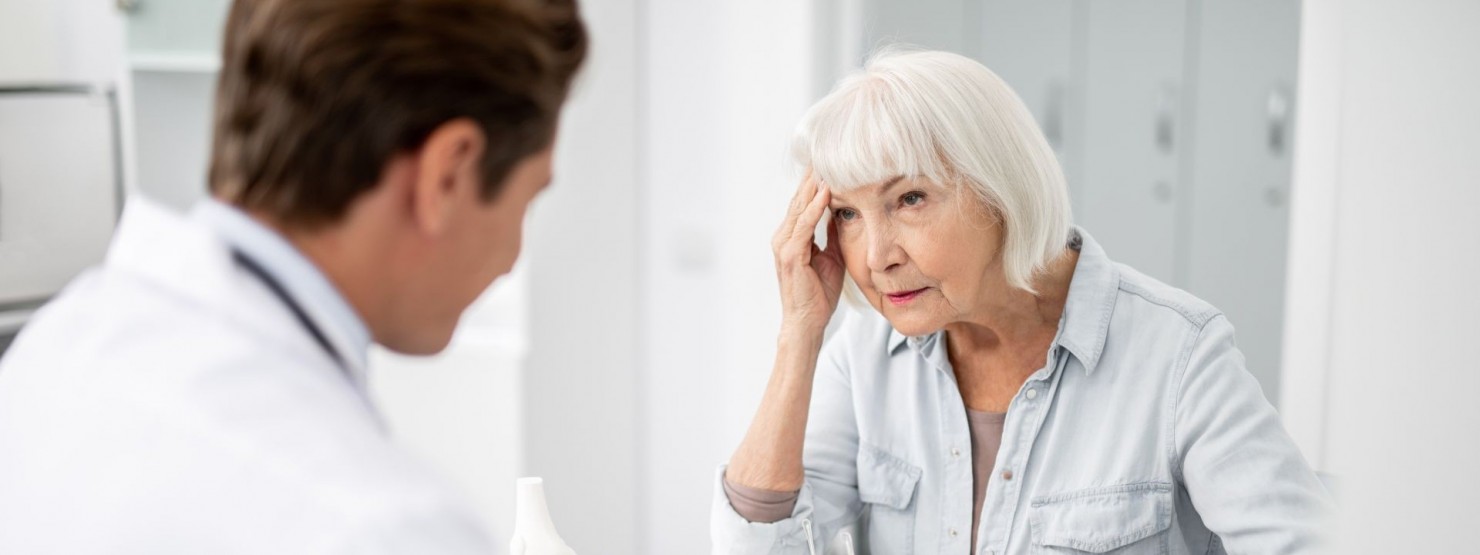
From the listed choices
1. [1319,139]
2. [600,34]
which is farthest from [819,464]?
[600,34]

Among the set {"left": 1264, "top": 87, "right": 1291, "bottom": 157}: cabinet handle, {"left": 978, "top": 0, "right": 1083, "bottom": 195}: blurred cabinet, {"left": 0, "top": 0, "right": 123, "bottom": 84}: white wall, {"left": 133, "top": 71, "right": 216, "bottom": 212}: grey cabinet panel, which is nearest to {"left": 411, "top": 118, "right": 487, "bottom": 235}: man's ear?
{"left": 133, "top": 71, "right": 216, "bottom": 212}: grey cabinet panel

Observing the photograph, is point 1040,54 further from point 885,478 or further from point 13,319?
point 13,319

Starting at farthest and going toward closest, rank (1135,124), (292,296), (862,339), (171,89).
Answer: (1135,124), (171,89), (862,339), (292,296)

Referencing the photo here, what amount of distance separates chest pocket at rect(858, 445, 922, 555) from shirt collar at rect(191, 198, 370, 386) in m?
0.92

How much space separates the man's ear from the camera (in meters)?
0.73

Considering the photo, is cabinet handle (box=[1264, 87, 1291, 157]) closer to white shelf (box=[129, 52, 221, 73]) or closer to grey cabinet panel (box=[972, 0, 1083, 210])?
grey cabinet panel (box=[972, 0, 1083, 210])

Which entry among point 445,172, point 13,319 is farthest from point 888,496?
point 13,319

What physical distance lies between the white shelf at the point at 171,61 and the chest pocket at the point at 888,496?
67.6 inches

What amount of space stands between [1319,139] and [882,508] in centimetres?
115

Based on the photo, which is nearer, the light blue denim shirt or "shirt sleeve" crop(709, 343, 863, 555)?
the light blue denim shirt

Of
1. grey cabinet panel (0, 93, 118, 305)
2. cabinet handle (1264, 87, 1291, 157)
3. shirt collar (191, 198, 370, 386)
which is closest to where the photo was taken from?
shirt collar (191, 198, 370, 386)

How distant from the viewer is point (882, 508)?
1566 millimetres

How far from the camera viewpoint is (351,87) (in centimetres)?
70

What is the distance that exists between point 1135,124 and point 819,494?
1774mm
